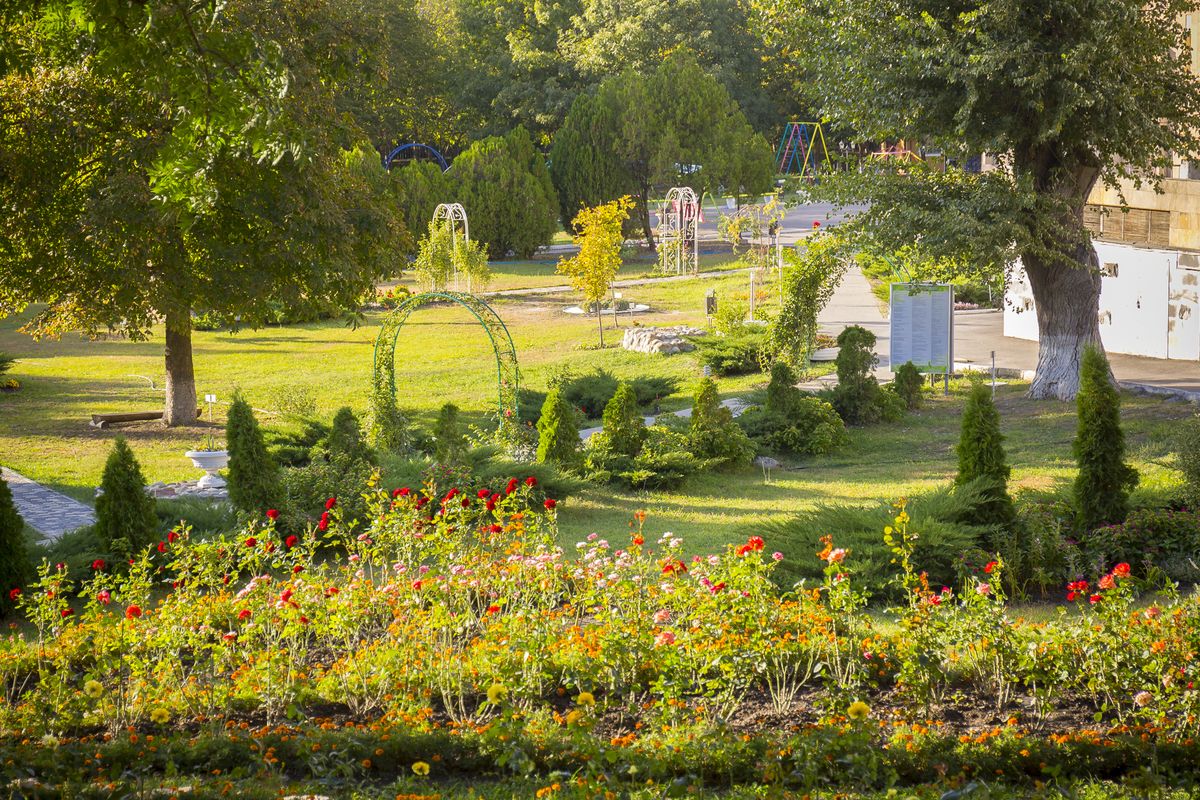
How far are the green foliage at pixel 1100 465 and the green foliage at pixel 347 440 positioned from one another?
219 inches

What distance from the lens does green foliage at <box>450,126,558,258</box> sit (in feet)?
117

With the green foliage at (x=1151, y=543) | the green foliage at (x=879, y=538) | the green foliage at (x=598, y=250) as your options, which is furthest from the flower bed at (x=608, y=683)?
the green foliage at (x=598, y=250)

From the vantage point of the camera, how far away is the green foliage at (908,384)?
15.4m

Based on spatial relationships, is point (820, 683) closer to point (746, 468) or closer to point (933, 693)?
point (933, 693)

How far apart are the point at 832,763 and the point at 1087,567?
13.2 ft

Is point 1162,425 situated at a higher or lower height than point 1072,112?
lower

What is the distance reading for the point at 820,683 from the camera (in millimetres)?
5621

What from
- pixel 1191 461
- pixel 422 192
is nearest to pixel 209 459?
pixel 1191 461

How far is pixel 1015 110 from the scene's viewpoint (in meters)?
14.1

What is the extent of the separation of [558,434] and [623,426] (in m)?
0.73

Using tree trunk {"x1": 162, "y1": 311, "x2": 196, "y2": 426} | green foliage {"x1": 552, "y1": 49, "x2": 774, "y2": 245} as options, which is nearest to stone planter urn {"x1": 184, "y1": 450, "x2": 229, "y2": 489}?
tree trunk {"x1": 162, "y1": 311, "x2": 196, "y2": 426}

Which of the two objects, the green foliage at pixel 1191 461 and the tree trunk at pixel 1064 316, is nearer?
the green foliage at pixel 1191 461

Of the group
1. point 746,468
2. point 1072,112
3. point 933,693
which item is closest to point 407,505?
point 933,693

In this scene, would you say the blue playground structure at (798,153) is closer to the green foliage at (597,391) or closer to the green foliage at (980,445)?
the green foliage at (597,391)
